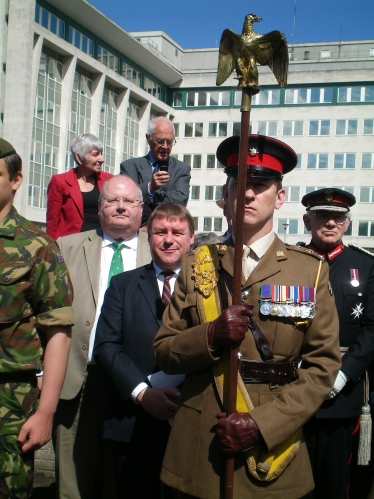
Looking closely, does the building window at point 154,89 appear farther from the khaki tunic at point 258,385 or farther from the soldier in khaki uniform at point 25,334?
the khaki tunic at point 258,385

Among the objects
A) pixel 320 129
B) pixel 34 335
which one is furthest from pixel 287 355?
pixel 320 129

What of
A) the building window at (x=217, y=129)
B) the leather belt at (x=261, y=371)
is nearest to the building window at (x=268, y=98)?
the building window at (x=217, y=129)

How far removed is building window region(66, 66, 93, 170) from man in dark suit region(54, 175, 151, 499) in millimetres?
41048

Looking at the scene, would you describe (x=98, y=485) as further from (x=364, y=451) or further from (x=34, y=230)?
(x=34, y=230)

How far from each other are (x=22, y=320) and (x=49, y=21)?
44.9 m

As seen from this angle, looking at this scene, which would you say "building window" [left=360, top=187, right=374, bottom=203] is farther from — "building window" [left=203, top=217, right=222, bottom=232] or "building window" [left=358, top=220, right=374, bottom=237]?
"building window" [left=203, top=217, right=222, bottom=232]

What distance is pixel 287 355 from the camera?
272cm

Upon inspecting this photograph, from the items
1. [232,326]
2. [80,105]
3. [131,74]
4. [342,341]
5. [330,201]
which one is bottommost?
[342,341]

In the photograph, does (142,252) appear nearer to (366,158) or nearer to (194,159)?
(366,158)

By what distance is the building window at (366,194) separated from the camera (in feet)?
178

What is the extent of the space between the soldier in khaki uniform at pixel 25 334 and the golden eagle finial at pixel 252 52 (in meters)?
1.19

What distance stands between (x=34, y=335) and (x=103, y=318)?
944 mm

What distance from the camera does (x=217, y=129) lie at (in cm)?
5894

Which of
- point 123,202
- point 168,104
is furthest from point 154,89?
point 123,202
